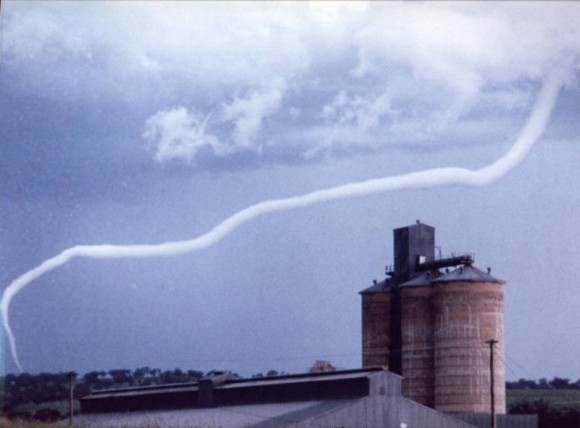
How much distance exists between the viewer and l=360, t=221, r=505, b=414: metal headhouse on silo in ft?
215

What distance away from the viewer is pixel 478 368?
65312mm

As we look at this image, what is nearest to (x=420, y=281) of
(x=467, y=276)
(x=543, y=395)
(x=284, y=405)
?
(x=467, y=276)

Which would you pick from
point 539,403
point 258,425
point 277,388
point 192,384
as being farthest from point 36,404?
point 539,403

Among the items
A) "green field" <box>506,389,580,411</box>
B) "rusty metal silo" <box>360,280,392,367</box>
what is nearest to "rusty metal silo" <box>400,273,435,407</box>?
"rusty metal silo" <box>360,280,392,367</box>

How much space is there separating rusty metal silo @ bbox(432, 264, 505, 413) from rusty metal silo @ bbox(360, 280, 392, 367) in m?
5.16

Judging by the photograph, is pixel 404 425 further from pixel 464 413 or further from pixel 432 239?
pixel 432 239

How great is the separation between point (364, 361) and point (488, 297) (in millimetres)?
10191

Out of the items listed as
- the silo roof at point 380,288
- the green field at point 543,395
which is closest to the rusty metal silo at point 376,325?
the silo roof at point 380,288

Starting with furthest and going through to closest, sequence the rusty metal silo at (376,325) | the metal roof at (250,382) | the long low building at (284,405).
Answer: the rusty metal silo at (376,325) < the metal roof at (250,382) < the long low building at (284,405)

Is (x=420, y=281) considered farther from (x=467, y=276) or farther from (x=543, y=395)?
(x=543, y=395)

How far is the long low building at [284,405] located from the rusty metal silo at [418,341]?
473 centimetres

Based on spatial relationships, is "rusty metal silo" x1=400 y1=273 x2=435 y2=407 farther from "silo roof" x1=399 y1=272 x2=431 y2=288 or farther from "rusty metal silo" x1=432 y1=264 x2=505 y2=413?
"rusty metal silo" x1=432 y1=264 x2=505 y2=413

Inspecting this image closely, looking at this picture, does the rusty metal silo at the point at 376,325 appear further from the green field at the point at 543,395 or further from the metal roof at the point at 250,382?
the green field at the point at 543,395

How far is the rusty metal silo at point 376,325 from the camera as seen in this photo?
71.4 metres
